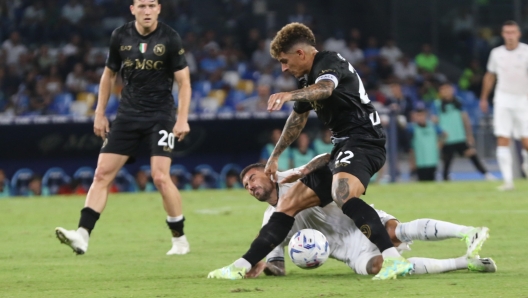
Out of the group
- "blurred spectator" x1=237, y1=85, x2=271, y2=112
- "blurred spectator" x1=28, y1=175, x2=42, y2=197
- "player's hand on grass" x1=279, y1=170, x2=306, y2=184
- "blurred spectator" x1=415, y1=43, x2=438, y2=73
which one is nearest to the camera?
"player's hand on grass" x1=279, y1=170, x2=306, y2=184

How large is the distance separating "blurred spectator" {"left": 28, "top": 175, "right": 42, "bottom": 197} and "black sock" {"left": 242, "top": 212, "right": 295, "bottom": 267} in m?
12.2

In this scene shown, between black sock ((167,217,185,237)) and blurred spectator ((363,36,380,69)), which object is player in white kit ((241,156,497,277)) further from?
blurred spectator ((363,36,380,69))

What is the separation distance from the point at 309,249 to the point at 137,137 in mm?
2526

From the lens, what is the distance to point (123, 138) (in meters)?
8.31

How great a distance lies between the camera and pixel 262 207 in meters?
13.1

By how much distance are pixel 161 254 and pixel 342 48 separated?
1705 centimetres

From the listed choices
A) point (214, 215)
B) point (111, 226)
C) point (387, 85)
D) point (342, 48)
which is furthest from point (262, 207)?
point (342, 48)

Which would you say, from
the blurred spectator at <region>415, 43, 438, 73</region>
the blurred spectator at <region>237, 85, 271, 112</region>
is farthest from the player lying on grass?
the blurred spectator at <region>415, 43, 438, 73</region>

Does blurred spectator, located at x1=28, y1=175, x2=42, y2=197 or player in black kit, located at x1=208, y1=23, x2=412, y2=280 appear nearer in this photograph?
player in black kit, located at x1=208, y1=23, x2=412, y2=280

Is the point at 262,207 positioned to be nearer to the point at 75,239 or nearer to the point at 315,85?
the point at 75,239

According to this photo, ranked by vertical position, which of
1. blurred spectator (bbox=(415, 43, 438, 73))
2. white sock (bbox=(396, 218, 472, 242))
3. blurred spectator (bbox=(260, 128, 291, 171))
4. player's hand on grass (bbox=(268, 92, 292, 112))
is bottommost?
white sock (bbox=(396, 218, 472, 242))

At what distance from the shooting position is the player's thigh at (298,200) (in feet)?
21.9

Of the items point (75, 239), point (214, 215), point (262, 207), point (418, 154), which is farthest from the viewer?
point (418, 154)

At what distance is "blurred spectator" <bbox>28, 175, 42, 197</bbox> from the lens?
18.0 m
